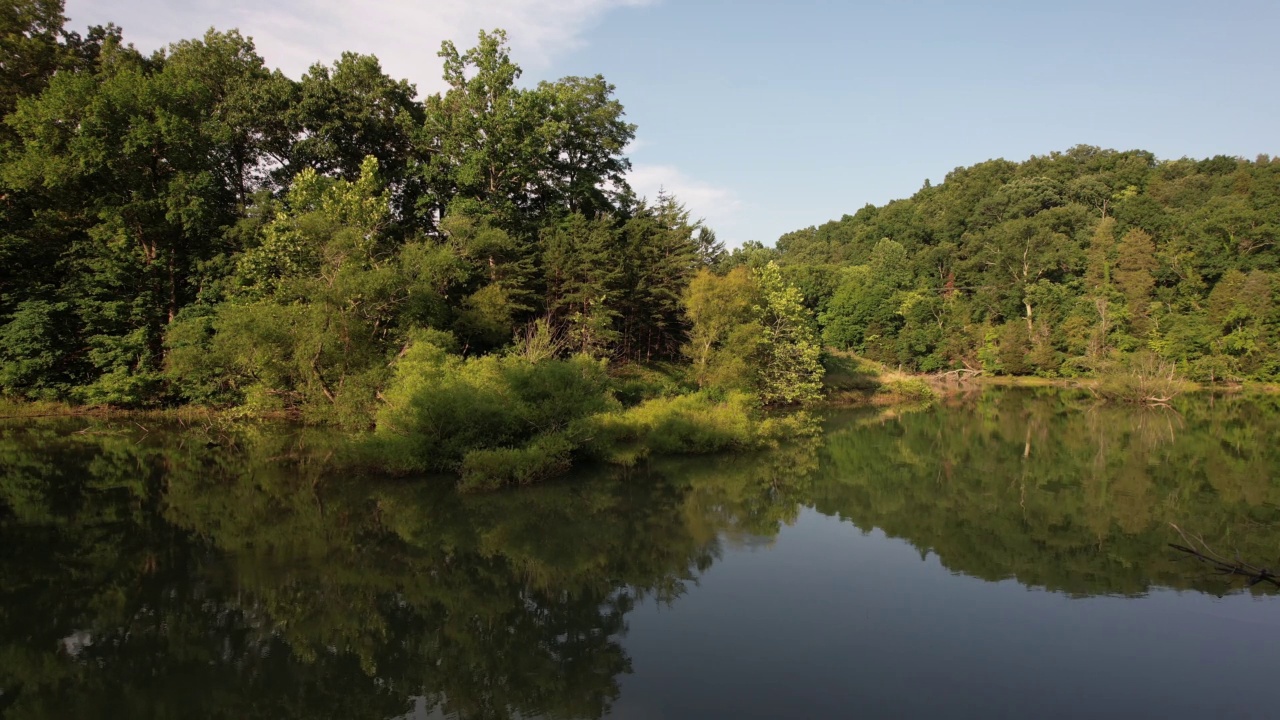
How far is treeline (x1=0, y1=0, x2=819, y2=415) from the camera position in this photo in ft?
75.4

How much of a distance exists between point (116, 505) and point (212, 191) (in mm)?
18162

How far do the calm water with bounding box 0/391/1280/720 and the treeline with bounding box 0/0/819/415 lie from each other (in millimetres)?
6581

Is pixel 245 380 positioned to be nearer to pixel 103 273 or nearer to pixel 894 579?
pixel 103 273

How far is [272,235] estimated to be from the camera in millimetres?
25203

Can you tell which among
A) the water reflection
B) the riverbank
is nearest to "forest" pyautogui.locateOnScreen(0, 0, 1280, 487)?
the riverbank

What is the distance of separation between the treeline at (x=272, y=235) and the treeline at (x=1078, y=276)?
1602cm

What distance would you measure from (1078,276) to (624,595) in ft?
191

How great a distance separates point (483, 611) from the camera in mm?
9273

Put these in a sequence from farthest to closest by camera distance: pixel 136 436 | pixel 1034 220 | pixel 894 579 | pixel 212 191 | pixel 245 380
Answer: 1. pixel 1034 220
2. pixel 212 191
3. pixel 245 380
4. pixel 136 436
5. pixel 894 579

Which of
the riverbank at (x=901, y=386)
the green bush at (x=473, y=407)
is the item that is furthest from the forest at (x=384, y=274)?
the riverbank at (x=901, y=386)

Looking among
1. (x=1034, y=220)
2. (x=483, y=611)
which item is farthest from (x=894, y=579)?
(x=1034, y=220)

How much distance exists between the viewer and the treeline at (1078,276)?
4403 centimetres

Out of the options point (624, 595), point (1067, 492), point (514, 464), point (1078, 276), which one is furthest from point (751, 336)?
point (1078, 276)

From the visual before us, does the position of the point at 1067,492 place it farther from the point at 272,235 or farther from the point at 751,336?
the point at 272,235
